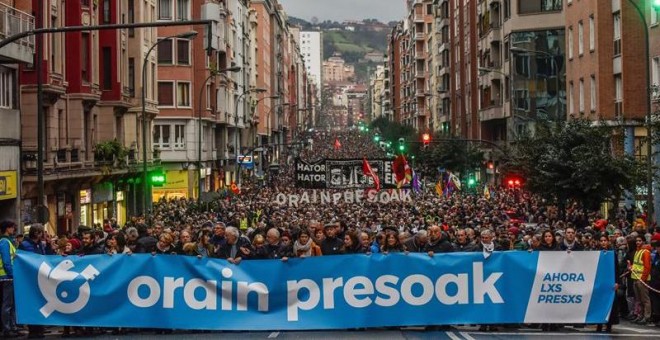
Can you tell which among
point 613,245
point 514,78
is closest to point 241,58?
point 514,78

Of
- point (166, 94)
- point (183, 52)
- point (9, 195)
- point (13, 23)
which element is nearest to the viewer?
point (13, 23)

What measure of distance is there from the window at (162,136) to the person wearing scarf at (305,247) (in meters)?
49.9

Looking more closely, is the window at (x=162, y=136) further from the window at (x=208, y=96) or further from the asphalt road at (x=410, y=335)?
the asphalt road at (x=410, y=335)

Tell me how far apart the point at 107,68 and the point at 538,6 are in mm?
28156

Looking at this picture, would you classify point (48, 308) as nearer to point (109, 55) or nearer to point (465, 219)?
point (465, 219)

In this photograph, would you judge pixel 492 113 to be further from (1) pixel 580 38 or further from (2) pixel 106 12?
(2) pixel 106 12

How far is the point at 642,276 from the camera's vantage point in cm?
1764

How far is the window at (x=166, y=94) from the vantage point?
65.9 meters

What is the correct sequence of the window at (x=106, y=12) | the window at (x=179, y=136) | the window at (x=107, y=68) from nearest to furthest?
the window at (x=107, y=68), the window at (x=106, y=12), the window at (x=179, y=136)

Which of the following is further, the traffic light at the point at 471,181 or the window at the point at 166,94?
the traffic light at the point at 471,181

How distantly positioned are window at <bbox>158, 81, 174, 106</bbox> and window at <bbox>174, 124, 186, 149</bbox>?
1514mm

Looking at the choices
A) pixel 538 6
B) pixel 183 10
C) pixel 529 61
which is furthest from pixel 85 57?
pixel 529 61

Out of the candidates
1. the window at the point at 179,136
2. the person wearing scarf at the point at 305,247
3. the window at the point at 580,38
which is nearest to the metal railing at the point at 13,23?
the person wearing scarf at the point at 305,247

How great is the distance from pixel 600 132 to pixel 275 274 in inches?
913
